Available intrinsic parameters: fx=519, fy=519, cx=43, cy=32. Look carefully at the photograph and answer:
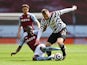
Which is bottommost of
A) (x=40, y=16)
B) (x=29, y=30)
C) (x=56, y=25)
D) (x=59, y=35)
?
(x=59, y=35)

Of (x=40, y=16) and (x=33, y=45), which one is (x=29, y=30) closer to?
(x=33, y=45)

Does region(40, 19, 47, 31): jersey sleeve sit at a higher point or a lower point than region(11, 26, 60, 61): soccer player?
higher

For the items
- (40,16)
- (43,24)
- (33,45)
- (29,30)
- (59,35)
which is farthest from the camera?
(40,16)

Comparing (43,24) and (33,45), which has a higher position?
(43,24)

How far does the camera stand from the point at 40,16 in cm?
2791

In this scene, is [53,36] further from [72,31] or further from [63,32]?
[72,31]

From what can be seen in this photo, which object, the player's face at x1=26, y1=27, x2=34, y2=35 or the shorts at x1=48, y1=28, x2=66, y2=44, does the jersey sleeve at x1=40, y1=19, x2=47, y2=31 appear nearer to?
the shorts at x1=48, y1=28, x2=66, y2=44

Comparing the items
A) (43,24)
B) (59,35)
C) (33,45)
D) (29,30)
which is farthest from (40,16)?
(43,24)

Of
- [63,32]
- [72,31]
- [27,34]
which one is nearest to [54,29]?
[63,32]

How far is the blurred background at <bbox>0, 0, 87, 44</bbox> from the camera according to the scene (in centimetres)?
2752

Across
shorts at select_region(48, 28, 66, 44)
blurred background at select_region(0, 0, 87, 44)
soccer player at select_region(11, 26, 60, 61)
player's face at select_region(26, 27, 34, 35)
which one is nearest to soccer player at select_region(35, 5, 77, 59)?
shorts at select_region(48, 28, 66, 44)

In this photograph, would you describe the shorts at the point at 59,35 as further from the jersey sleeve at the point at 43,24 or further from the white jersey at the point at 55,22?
the jersey sleeve at the point at 43,24

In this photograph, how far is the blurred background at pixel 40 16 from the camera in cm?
2752

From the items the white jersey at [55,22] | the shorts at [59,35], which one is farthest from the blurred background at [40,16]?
the white jersey at [55,22]
